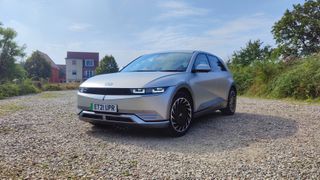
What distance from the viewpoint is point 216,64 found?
6984mm

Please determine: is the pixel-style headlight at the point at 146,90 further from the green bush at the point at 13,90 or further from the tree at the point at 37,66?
the tree at the point at 37,66

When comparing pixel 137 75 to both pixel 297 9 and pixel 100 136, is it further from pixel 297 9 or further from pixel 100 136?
pixel 297 9

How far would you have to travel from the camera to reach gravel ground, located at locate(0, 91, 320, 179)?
3189 millimetres

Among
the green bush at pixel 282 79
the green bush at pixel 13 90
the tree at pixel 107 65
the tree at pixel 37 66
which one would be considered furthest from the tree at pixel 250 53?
the tree at pixel 37 66

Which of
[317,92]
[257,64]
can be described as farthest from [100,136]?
[257,64]

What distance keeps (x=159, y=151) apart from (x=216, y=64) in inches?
139

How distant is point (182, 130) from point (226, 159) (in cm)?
137

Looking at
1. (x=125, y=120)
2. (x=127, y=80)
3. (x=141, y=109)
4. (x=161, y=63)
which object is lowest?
(x=125, y=120)

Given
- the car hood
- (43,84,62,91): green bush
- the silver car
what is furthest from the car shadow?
(43,84,62,91): green bush

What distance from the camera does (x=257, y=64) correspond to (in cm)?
1554

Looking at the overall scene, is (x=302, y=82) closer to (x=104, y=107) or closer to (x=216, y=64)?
(x=216, y=64)

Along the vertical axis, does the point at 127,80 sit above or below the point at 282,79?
below

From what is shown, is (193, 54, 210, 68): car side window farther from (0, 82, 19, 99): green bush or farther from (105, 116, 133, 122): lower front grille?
(0, 82, 19, 99): green bush

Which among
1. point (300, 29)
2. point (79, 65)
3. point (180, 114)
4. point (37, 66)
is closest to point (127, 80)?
point (180, 114)
